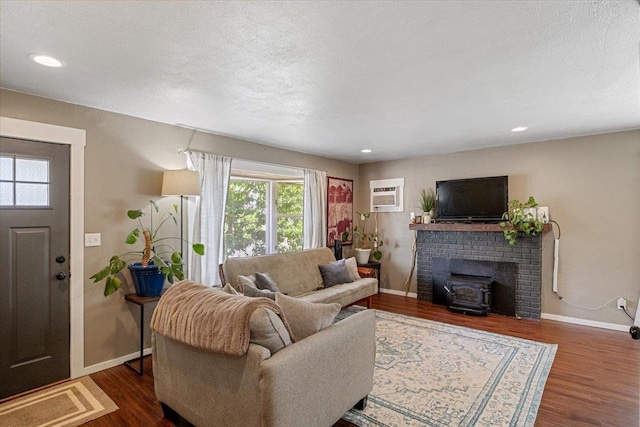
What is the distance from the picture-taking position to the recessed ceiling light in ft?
6.60

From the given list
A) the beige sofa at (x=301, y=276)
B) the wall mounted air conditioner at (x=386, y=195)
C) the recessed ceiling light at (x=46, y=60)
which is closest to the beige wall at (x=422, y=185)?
the wall mounted air conditioner at (x=386, y=195)

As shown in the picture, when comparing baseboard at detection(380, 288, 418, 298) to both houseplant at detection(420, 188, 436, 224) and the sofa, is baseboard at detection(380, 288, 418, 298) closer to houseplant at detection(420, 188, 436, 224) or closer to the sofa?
houseplant at detection(420, 188, 436, 224)

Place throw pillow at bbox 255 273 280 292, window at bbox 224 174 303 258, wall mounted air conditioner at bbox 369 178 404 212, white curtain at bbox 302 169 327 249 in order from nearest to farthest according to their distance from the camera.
Result: throw pillow at bbox 255 273 280 292
window at bbox 224 174 303 258
white curtain at bbox 302 169 327 249
wall mounted air conditioner at bbox 369 178 404 212

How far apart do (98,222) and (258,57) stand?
7.21ft

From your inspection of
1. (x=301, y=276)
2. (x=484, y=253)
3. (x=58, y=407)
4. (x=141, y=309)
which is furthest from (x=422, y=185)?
(x=58, y=407)

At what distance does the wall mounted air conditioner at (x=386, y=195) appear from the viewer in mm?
5750

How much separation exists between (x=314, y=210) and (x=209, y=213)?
186cm

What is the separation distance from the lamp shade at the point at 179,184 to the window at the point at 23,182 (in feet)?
3.02

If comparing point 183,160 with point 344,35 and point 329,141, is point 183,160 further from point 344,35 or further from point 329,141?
point 344,35

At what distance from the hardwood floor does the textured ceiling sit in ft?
7.75

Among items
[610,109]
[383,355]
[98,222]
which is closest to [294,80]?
[98,222]

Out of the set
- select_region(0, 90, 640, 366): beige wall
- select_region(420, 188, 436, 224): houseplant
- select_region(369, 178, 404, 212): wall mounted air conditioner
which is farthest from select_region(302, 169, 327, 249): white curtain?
select_region(420, 188, 436, 224): houseplant

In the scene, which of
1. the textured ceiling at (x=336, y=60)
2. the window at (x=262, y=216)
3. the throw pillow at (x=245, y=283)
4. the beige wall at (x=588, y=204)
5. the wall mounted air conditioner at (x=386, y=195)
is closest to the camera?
the textured ceiling at (x=336, y=60)

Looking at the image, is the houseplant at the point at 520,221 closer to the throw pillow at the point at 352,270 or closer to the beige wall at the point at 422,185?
the beige wall at the point at 422,185
